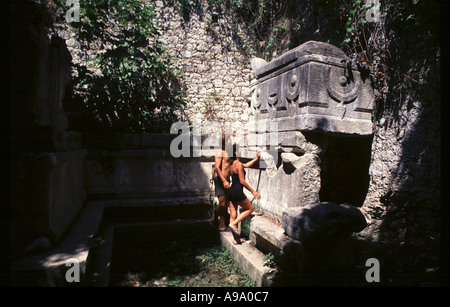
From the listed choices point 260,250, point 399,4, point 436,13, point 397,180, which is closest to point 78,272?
point 260,250

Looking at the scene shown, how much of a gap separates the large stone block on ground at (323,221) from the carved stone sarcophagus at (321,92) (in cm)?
96

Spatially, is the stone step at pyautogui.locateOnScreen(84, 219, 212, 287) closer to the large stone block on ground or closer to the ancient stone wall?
the ancient stone wall

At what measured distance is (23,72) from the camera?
1837 mm

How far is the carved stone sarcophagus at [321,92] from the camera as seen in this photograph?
2844 millimetres

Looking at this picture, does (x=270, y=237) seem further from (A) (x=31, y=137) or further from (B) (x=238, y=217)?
(A) (x=31, y=137)

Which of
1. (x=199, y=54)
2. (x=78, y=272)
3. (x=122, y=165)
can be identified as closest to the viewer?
(x=78, y=272)

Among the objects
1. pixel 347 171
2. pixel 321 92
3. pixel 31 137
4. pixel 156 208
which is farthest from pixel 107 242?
pixel 347 171

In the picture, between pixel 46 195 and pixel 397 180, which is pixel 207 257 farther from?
pixel 397 180

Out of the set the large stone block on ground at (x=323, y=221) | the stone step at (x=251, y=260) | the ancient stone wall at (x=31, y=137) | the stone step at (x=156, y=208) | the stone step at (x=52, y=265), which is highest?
the ancient stone wall at (x=31, y=137)

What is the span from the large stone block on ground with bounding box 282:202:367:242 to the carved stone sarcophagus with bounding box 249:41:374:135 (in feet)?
3.15

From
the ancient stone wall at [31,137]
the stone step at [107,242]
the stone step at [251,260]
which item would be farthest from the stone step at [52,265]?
the stone step at [251,260]

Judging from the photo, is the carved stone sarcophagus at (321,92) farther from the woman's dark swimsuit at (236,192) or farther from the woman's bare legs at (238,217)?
the woman's bare legs at (238,217)

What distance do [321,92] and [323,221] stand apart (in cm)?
151
